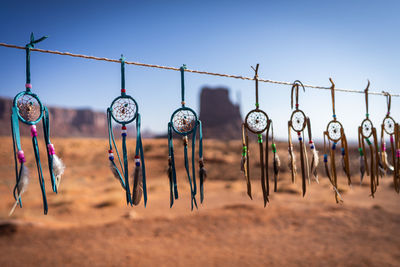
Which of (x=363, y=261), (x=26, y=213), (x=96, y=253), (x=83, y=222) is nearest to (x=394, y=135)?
(x=363, y=261)

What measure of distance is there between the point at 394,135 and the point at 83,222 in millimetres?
9766

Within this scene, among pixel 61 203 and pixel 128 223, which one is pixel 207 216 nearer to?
pixel 128 223

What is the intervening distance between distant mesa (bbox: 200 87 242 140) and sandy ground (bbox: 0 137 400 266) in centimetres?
5026

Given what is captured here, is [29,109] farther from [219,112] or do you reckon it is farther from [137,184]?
[219,112]

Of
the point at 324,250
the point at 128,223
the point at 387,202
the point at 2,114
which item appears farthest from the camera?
the point at 2,114

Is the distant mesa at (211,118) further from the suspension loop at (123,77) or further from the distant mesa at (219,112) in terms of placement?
the suspension loop at (123,77)

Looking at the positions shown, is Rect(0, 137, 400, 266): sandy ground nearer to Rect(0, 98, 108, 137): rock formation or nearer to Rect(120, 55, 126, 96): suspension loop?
Rect(120, 55, 126, 96): suspension loop

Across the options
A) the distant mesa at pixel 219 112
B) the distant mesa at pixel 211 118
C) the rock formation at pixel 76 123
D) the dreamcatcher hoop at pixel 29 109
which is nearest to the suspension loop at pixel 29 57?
the dreamcatcher hoop at pixel 29 109

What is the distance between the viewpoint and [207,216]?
10.4m

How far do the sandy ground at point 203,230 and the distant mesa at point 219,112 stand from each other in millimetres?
50259

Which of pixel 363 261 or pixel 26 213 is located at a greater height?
pixel 26 213

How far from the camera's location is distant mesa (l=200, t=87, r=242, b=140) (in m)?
64.9

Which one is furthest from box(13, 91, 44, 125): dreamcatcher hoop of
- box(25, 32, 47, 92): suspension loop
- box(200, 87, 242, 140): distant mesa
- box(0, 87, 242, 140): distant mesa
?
box(200, 87, 242, 140): distant mesa

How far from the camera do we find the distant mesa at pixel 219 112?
64.9 meters
